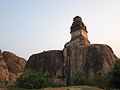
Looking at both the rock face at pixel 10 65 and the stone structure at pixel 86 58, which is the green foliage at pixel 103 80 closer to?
the stone structure at pixel 86 58

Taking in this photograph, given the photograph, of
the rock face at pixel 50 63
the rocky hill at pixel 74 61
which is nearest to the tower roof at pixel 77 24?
the rocky hill at pixel 74 61

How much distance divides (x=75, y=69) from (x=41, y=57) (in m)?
12.1

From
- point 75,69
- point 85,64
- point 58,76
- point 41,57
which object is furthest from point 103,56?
point 41,57

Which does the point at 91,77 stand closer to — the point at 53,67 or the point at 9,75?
the point at 53,67

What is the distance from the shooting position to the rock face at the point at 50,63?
4896 centimetres

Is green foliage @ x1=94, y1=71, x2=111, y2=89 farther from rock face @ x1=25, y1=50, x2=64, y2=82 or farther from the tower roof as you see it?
the tower roof

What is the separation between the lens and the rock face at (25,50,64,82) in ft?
161

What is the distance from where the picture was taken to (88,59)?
151 ft

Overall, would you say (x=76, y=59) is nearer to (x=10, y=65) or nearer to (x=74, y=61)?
(x=74, y=61)

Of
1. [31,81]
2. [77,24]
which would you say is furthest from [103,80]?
[77,24]

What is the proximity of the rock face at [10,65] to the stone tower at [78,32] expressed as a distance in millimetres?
30019

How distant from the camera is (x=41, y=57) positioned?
2119 inches

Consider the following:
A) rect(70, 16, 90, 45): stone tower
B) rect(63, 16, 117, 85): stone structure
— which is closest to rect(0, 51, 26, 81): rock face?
rect(63, 16, 117, 85): stone structure

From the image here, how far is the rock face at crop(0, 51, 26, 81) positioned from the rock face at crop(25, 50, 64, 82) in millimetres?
17498
